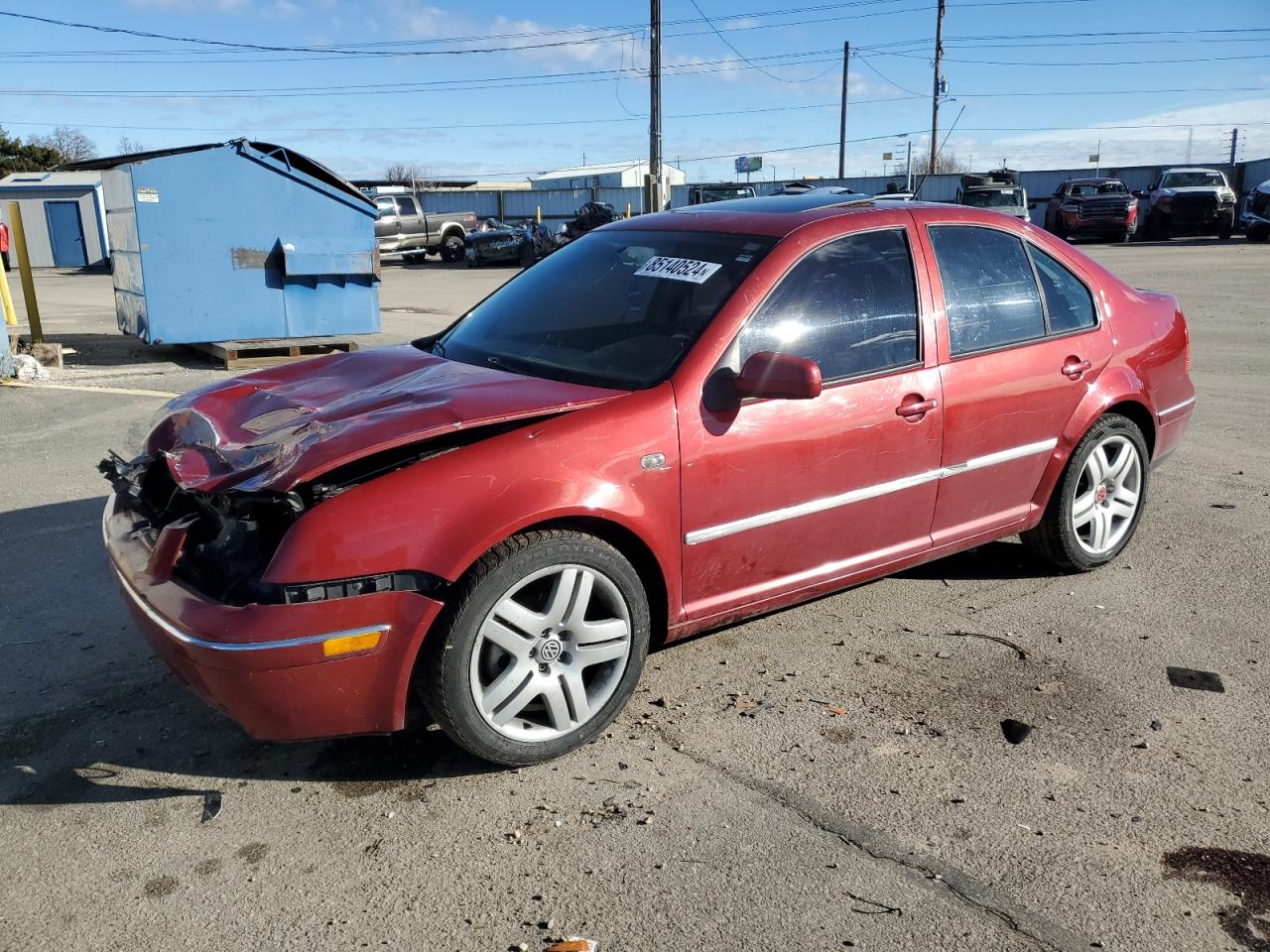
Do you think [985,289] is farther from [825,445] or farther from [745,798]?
[745,798]

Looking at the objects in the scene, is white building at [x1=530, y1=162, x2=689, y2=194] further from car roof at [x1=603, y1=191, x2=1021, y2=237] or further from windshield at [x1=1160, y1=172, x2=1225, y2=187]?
car roof at [x1=603, y1=191, x2=1021, y2=237]

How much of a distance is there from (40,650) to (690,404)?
8.63 ft

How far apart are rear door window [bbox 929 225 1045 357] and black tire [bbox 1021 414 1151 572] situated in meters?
0.59

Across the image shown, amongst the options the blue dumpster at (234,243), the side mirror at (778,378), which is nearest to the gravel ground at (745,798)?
the side mirror at (778,378)

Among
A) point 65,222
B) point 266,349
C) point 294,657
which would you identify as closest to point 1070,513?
point 294,657

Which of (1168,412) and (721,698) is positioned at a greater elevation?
(1168,412)

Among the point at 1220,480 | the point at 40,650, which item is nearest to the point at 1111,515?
the point at 1220,480

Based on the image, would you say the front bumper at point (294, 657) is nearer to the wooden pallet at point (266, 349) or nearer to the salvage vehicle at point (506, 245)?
the wooden pallet at point (266, 349)

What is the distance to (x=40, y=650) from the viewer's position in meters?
3.88

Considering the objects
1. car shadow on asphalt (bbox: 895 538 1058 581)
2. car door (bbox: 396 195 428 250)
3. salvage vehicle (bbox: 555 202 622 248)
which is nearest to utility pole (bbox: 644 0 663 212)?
salvage vehicle (bbox: 555 202 622 248)

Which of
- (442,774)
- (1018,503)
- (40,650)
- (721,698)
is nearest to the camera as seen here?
(442,774)

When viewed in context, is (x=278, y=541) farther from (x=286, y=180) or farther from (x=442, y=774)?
(x=286, y=180)

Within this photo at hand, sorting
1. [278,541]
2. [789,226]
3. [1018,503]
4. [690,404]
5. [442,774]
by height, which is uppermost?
[789,226]

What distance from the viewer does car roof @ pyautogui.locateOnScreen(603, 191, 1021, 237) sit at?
3.83 m
